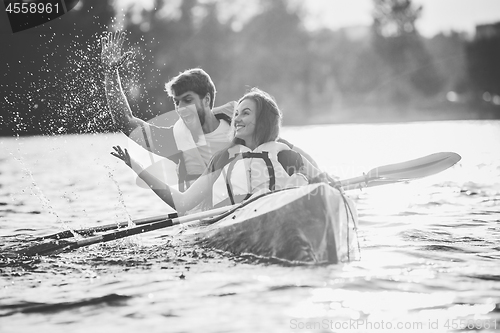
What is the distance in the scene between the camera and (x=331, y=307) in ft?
12.4

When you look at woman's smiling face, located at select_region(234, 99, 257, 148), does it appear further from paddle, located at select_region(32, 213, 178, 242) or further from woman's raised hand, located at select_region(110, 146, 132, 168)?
paddle, located at select_region(32, 213, 178, 242)

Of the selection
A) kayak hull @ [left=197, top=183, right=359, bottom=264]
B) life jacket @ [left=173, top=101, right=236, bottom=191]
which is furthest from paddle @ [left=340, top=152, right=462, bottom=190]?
life jacket @ [left=173, top=101, right=236, bottom=191]

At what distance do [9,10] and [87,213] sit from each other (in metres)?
28.5

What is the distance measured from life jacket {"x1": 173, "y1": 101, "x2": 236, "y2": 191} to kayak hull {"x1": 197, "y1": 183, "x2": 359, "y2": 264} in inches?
55.0

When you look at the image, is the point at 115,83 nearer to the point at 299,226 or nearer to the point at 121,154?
the point at 121,154

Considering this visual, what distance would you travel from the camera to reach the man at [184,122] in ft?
19.5

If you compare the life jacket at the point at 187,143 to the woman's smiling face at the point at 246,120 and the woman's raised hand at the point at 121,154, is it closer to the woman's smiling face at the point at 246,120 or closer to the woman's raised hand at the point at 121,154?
the woman's smiling face at the point at 246,120

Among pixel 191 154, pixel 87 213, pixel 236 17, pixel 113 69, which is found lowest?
pixel 87 213

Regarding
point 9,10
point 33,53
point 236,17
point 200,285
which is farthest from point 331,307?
point 236,17

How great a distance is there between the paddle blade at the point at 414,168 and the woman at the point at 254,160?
775mm

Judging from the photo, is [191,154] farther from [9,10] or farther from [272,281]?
[9,10]

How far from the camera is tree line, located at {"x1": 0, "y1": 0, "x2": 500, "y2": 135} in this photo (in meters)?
40.0

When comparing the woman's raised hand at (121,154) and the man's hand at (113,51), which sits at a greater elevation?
the man's hand at (113,51)

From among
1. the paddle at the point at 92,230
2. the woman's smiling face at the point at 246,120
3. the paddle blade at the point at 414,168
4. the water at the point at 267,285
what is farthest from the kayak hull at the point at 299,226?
the paddle at the point at 92,230
